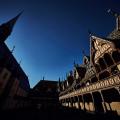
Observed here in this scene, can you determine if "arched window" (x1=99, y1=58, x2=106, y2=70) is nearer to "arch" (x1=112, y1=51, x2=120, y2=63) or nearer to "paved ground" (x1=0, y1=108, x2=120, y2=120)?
"arch" (x1=112, y1=51, x2=120, y2=63)

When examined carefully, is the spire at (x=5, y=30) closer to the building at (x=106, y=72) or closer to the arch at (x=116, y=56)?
the building at (x=106, y=72)

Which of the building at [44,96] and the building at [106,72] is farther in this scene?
the building at [44,96]

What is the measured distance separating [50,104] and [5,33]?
31.2m

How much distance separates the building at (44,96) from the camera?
44.5 meters

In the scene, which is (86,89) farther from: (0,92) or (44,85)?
(44,85)

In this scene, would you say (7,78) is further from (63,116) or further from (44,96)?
(63,116)

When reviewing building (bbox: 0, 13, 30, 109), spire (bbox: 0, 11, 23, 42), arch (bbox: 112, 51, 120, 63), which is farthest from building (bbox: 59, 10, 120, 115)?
spire (bbox: 0, 11, 23, 42)

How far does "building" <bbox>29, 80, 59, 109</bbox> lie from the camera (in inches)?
1752

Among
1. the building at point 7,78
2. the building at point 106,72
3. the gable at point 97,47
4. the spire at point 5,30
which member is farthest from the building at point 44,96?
the gable at point 97,47

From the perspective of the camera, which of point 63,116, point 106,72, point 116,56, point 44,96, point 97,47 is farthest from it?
point 44,96

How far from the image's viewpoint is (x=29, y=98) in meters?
46.3

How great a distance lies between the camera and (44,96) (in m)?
46.2

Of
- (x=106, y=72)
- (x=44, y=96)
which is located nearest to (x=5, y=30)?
(x=44, y=96)

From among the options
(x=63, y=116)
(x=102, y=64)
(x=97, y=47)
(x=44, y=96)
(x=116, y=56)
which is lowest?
(x=63, y=116)
